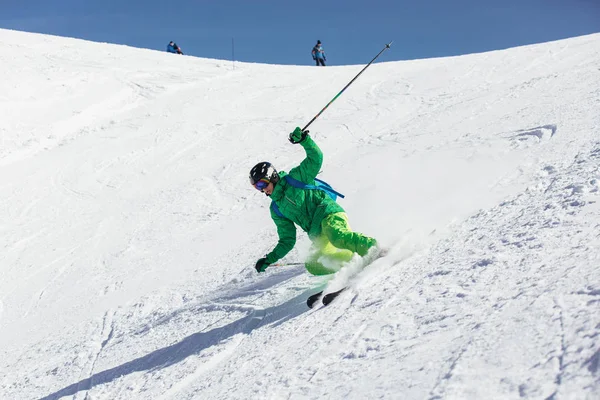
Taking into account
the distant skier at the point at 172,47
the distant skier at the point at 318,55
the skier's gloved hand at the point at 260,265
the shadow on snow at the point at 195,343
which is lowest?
the shadow on snow at the point at 195,343

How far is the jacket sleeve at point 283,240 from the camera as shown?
17.6ft

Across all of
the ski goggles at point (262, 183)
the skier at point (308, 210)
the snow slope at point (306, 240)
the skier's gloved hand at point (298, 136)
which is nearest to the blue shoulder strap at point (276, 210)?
the skier at point (308, 210)

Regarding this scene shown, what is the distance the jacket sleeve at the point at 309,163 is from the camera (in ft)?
16.1

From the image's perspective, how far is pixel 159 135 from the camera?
43.9 ft

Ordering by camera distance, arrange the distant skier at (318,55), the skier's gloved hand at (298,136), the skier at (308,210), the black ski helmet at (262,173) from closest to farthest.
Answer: the skier's gloved hand at (298,136) → the skier at (308,210) → the black ski helmet at (262,173) → the distant skier at (318,55)

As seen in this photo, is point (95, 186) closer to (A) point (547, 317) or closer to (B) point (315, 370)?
(B) point (315, 370)

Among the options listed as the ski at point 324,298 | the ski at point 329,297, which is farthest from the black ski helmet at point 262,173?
the ski at point 329,297

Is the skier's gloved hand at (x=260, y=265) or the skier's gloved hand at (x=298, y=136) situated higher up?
the skier's gloved hand at (x=298, y=136)

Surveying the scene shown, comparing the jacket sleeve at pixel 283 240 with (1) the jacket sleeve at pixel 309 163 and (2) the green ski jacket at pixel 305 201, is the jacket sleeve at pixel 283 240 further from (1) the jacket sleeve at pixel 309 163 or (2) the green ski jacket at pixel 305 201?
(1) the jacket sleeve at pixel 309 163

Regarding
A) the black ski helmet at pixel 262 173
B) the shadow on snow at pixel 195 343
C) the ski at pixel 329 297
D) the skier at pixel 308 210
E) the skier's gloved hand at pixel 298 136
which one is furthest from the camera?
the black ski helmet at pixel 262 173

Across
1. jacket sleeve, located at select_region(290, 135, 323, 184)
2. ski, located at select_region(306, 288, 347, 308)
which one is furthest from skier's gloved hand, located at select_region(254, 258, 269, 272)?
ski, located at select_region(306, 288, 347, 308)

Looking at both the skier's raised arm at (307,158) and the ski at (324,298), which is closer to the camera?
the ski at (324,298)

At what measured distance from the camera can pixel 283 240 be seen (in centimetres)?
539

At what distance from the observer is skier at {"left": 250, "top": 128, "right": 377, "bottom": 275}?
4910 millimetres
